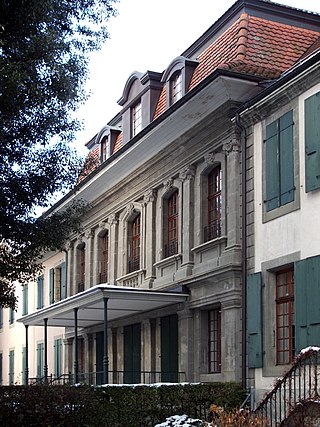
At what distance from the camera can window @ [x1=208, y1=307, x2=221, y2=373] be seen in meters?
19.6

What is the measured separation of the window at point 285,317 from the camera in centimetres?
1641

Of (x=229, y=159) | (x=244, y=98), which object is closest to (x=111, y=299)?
(x=229, y=159)

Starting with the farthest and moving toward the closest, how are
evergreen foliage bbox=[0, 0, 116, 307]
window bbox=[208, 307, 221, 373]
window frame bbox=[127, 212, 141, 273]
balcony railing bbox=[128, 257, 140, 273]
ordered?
window frame bbox=[127, 212, 141, 273], balcony railing bbox=[128, 257, 140, 273], window bbox=[208, 307, 221, 373], evergreen foliage bbox=[0, 0, 116, 307]

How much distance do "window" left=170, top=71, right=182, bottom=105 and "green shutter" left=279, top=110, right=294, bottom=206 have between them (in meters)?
6.01

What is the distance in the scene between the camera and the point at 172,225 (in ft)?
74.1

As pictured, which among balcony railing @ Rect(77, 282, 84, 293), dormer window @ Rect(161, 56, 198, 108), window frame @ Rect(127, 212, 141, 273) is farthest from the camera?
balcony railing @ Rect(77, 282, 84, 293)

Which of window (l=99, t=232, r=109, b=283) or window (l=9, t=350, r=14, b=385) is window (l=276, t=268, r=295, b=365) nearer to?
window (l=99, t=232, r=109, b=283)

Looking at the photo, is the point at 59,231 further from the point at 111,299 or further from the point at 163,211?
the point at 163,211

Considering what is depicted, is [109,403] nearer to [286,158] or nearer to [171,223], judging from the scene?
[286,158]

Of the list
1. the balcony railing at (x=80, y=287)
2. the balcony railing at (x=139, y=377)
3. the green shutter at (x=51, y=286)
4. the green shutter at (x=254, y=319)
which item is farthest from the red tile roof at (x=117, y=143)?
the green shutter at (x=254, y=319)

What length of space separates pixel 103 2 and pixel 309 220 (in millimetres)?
5553

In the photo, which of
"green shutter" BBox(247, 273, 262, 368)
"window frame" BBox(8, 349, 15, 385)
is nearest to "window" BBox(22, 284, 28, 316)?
"window frame" BBox(8, 349, 15, 385)

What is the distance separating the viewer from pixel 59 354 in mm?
32500

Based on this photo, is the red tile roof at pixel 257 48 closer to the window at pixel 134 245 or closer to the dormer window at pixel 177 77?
the dormer window at pixel 177 77
